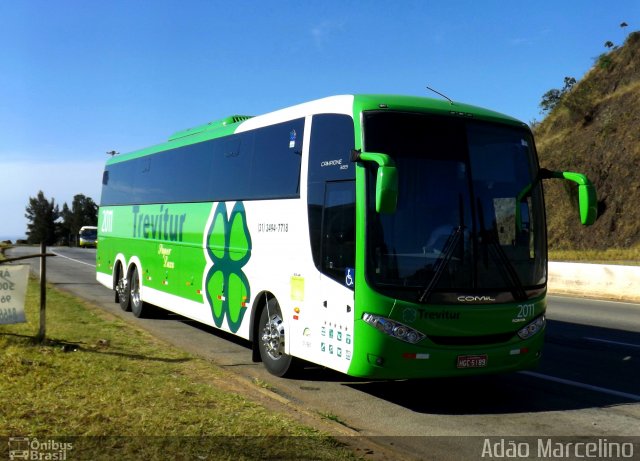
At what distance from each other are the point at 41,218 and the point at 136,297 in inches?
5477

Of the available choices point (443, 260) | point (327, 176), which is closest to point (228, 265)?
point (327, 176)

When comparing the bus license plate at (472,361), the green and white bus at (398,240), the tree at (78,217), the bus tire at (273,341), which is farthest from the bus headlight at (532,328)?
the tree at (78,217)

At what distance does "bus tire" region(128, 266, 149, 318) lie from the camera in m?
15.0

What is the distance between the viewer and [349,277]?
24.6 feet

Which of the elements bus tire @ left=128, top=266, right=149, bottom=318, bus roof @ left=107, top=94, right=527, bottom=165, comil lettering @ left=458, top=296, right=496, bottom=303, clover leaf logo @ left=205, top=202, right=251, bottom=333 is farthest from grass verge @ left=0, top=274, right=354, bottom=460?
bus tire @ left=128, top=266, right=149, bottom=318

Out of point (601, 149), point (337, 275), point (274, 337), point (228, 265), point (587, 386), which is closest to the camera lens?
point (337, 275)

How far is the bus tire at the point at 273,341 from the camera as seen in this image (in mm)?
9016

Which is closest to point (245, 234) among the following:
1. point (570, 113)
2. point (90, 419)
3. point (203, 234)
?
point (203, 234)

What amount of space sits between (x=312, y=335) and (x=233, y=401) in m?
1.36

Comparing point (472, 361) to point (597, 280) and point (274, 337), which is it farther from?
point (597, 280)

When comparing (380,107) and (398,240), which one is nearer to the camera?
(398,240)

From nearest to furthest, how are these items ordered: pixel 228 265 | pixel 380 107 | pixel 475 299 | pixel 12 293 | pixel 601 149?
1. pixel 475 299
2. pixel 380 107
3. pixel 12 293
4. pixel 228 265
5. pixel 601 149

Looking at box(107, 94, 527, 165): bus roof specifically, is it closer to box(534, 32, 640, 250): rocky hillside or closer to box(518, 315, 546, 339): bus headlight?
box(518, 315, 546, 339): bus headlight

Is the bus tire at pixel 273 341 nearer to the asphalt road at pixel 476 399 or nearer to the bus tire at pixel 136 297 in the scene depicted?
the asphalt road at pixel 476 399
